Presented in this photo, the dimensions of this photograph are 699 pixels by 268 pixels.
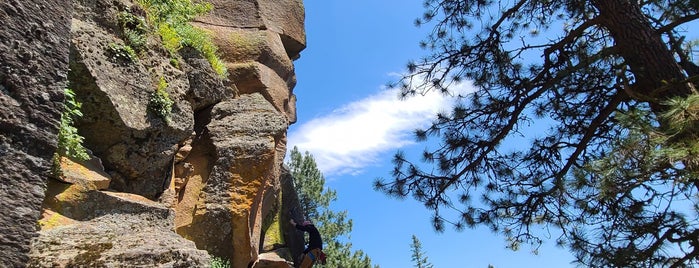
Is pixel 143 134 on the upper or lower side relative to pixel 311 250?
lower

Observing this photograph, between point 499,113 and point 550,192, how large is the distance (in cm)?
157

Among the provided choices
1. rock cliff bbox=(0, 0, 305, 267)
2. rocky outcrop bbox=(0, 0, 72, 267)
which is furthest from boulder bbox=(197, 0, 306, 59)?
rocky outcrop bbox=(0, 0, 72, 267)

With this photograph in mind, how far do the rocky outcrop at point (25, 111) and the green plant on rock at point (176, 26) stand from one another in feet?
12.5

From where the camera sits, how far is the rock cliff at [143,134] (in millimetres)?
2771

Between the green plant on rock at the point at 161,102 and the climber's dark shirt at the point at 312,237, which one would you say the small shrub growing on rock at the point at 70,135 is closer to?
the green plant on rock at the point at 161,102

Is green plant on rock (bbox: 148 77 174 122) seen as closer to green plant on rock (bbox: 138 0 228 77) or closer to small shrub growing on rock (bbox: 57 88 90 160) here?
green plant on rock (bbox: 138 0 228 77)

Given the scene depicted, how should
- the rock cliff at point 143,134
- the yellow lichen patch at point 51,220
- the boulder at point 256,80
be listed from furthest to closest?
the boulder at point 256,80
the yellow lichen patch at point 51,220
the rock cliff at point 143,134

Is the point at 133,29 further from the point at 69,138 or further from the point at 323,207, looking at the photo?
the point at 323,207

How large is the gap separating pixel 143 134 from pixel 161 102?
389 mm

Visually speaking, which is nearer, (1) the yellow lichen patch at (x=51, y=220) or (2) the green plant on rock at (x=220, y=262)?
(1) the yellow lichen patch at (x=51, y=220)

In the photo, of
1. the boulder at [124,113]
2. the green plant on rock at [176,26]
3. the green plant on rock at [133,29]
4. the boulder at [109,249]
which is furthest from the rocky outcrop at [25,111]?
the green plant on rock at [176,26]

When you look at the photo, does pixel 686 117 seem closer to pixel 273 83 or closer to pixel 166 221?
pixel 166 221

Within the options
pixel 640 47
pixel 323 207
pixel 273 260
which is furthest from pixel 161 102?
pixel 323 207

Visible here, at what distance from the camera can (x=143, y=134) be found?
5785mm
